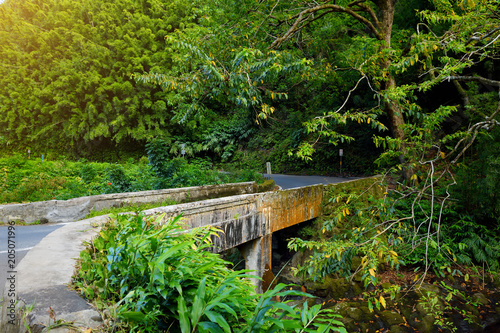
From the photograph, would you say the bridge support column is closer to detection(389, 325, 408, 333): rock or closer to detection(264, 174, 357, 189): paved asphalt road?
detection(389, 325, 408, 333): rock

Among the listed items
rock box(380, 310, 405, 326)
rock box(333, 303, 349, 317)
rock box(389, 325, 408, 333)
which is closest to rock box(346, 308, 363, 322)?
rock box(333, 303, 349, 317)

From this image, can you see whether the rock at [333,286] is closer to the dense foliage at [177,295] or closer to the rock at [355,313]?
the rock at [355,313]

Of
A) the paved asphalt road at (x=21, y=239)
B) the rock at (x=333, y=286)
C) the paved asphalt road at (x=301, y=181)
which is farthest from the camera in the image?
the paved asphalt road at (x=301, y=181)

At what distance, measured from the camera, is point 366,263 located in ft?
11.9

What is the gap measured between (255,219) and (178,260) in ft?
17.9

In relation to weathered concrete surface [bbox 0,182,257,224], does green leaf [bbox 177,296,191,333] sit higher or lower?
higher

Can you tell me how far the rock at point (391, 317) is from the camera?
671cm

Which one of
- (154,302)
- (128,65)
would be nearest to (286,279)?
(154,302)

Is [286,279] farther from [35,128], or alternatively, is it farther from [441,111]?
[35,128]

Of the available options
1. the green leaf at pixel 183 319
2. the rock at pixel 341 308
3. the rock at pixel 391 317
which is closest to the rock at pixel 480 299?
the rock at pixel 391 317

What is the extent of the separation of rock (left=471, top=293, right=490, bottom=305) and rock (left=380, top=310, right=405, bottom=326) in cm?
218

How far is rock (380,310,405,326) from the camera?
264 inches

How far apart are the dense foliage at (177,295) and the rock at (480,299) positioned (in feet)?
25.5

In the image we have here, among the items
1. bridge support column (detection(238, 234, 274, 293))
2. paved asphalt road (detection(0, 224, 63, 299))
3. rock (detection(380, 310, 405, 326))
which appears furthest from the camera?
bridge support column (detection(238, 234, 274, 293))
